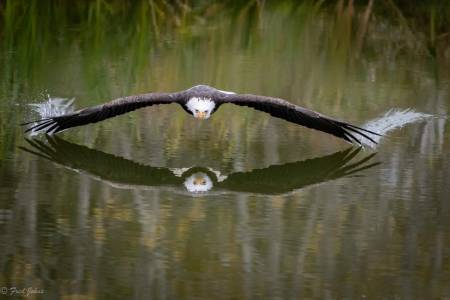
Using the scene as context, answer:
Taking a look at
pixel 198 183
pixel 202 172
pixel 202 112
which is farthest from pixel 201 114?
pixel 198 183

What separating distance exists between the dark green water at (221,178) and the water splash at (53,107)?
0.08 metres

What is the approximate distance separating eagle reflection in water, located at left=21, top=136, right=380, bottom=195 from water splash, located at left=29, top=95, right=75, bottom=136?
0.66 m

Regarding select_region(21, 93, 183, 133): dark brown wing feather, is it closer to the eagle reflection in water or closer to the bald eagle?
the bald eagle

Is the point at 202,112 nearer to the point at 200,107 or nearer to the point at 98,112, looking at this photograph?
the point at 200,107

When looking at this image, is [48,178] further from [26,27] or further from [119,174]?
[26,27]

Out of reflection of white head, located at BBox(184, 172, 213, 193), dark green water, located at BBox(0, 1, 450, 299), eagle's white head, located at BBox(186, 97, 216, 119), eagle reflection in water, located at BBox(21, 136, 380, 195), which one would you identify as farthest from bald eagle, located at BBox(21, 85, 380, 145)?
reflection of white head, located at BBox(184, 172, 213, 193)

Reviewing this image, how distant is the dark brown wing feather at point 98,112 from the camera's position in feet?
25.6

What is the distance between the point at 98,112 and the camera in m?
7.84

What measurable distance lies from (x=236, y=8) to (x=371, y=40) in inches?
89.7

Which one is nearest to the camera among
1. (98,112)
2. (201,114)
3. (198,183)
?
(198,183)

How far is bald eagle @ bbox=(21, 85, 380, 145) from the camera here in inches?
306

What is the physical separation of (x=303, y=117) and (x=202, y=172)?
105cm

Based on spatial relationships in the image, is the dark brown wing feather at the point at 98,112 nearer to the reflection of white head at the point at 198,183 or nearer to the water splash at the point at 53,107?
the water splash at the point at 53,107

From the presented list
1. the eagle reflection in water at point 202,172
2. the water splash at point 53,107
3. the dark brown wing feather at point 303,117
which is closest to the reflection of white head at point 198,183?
the eagle reflection in water at point 202,172
